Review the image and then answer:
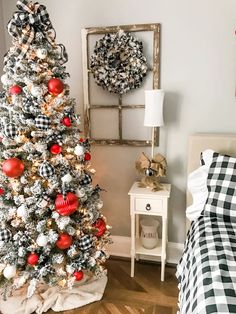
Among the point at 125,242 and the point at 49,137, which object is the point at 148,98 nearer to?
the point at 49,137

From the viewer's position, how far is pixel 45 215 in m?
1.85

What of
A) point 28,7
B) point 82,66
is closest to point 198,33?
point 82,66

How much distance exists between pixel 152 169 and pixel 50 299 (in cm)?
118

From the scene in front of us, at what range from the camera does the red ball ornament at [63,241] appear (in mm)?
1846

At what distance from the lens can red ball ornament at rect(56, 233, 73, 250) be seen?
6.06 ft

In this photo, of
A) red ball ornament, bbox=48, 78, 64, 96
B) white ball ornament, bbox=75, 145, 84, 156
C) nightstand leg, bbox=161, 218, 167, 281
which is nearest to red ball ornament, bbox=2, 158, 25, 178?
white ball ornament, bbox=75, 145, 84, 156

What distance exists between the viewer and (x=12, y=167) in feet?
5.65

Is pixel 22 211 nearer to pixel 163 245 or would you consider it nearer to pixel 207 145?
pixel 163 245

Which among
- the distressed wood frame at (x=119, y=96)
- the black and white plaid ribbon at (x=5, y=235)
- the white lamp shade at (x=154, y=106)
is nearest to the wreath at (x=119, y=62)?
the distressed wood frame at (x=119, y=96)

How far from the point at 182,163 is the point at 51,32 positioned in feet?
4.55

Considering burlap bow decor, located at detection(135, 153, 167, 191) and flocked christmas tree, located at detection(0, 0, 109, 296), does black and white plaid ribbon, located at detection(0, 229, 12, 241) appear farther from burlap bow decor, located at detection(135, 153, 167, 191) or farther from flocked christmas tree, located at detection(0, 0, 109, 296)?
burlap bow decor, located at detection(135, 153, 167, 191)

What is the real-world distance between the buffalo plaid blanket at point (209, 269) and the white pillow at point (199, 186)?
131 millimetres

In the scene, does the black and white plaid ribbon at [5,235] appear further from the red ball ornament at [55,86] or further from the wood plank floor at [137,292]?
the red ball ornament at [55,86]

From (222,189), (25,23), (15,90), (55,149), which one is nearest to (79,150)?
(55,149)
